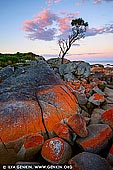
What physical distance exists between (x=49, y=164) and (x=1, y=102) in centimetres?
296

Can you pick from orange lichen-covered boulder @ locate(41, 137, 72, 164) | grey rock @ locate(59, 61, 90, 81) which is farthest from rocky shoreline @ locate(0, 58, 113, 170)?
grey rock @ locate(59, 61, 90, 81)

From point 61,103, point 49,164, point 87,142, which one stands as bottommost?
point 49,164

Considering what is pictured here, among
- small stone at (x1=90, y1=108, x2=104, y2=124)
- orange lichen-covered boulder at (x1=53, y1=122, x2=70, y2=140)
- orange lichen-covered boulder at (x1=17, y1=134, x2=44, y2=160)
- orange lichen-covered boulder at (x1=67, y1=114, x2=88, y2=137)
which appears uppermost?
orange lichen-covered boulder at (x1=67, y1=114, x2=88, y2=137)

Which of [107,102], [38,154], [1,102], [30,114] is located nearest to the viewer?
[38,154]

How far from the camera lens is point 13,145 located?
647 centimetres

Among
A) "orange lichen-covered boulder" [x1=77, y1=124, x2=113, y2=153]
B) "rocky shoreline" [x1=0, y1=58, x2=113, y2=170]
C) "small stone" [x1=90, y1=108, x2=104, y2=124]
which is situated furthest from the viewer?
"small stone" [x1=90, y1=108, x2=104, y2=124]

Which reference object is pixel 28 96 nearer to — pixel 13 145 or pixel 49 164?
Answer: pixel 13 145

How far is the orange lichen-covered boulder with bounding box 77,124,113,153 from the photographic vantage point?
19.4 ft

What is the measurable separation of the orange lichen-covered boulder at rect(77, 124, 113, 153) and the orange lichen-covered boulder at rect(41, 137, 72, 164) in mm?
454

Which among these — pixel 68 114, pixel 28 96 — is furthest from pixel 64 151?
pixel 28 96

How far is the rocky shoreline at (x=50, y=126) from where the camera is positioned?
5715 mm

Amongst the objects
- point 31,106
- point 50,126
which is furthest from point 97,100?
point 31,106

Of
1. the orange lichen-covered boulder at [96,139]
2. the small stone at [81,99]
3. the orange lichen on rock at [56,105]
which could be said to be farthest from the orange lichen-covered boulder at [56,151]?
the small stone at [81,99]

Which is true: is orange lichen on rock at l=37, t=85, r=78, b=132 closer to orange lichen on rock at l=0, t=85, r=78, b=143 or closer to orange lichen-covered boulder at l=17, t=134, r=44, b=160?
orange lichen on rock at l=0, t=85, r=78, b=143
